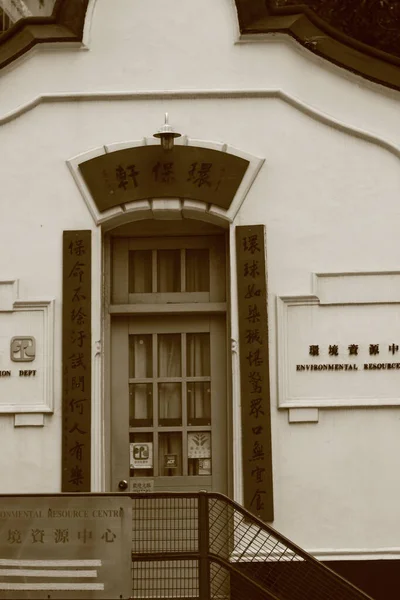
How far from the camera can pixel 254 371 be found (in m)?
9.80

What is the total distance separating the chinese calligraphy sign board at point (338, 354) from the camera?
32.0 ft

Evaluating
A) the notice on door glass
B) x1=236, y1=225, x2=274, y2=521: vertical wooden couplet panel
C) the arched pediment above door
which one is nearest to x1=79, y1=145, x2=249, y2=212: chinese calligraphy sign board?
the arched pediment above door

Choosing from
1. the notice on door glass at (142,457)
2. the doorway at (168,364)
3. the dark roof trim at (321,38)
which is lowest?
the notice on door glass at (142,457)

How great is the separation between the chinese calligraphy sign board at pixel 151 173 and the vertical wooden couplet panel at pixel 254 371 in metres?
0.66

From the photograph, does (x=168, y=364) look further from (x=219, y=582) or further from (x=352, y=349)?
(x=219, y=582)

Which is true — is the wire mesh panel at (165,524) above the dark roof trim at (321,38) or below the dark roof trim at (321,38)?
below

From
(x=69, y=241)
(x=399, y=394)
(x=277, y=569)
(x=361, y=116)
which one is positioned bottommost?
(x=277, y=569)

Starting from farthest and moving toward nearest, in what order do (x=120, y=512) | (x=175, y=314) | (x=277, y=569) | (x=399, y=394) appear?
(x=175, y=314) < (x=399, y=394) < (x=277, y=569) < (x=120, y=512)

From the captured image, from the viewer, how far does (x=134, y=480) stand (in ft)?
33.4

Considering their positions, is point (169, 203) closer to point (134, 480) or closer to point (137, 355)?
point (137, 355)

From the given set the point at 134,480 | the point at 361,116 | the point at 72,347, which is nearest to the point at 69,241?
the point at 72,347

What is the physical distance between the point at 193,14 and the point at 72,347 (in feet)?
11.5

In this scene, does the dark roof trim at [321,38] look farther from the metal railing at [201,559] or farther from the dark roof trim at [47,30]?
the metal railing at [201,559]

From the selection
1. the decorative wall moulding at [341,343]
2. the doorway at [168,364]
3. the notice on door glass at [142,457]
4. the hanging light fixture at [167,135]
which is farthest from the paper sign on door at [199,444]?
the hanging light fixture at [167,135]
